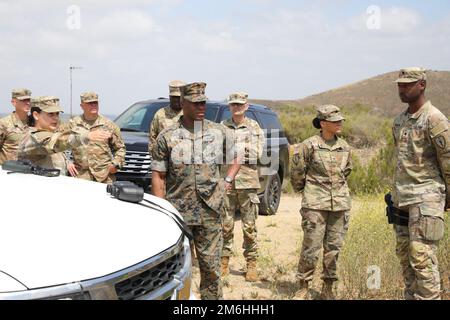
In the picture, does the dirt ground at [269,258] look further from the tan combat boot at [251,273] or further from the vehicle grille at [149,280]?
the vehicle grille at [149,280]

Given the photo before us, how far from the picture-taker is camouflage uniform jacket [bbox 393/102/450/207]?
3.54 meters

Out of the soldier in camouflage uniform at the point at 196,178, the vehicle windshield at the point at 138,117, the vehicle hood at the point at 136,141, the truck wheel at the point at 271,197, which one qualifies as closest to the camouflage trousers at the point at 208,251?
the soldier in camouflage uniform at the point at 196,178

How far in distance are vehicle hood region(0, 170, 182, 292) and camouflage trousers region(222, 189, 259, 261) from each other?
251cm

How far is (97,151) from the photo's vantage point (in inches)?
213

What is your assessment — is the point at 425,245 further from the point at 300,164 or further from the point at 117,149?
the point at 117,149

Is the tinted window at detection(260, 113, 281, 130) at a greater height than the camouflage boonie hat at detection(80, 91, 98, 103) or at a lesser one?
lesser

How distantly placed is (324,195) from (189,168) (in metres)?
1.44

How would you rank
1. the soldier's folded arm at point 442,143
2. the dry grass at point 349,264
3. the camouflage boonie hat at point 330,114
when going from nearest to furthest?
the soldier's folded arm at point 442,143, the camouflage boonie hat at point 330,114, the dry grass at point 349,264

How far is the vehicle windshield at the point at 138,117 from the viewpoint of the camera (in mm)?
7094

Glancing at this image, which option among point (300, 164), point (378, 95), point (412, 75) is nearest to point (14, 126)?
point (300, 164)

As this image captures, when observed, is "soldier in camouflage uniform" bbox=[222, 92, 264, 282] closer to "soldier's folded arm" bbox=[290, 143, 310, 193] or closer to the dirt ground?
the dirt ground

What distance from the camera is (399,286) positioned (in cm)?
448

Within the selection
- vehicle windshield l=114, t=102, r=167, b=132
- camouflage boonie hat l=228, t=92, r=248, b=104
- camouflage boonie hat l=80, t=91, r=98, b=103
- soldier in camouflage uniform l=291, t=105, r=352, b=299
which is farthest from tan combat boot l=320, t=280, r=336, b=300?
Answer: vehicle windshield l=114, t=102, r=167, b=132
